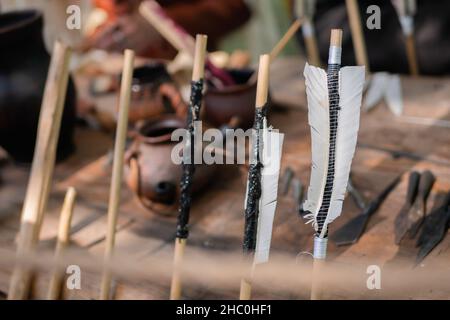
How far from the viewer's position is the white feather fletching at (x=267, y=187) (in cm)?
92

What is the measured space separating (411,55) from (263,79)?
1.20 m

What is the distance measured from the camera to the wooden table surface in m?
1.17

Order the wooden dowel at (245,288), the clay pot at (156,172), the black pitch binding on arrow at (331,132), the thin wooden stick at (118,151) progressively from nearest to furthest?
1. the black pitch binding on arrow at (331,132)
2. the wooden dowel at (245,288)
3. the thin wooden stick at (118,151)
4. the clay pot at (156,172)

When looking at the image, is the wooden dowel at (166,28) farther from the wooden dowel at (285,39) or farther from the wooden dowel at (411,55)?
the wooden dowel at (411,55)

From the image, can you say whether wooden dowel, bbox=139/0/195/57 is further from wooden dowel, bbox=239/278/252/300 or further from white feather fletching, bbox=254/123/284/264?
wooden dowel, bbox=239/278/252/300

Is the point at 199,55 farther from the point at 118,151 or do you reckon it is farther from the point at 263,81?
the point at 118,151

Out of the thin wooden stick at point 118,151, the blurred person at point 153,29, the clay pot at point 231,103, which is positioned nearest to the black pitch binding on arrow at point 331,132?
Result: the thin wooden stick at point 118,151

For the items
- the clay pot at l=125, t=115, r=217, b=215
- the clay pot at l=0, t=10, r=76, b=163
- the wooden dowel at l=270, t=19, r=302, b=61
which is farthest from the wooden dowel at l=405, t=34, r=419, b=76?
the clay pot at l=0, t=10, r=76, b=163

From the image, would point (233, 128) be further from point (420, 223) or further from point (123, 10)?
point (123, 10)

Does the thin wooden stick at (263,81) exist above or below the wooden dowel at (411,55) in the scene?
below

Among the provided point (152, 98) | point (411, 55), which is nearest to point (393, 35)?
point (411, 55)

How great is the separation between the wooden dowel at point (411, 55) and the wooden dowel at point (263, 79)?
3.72 ft

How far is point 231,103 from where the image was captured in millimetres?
1600
